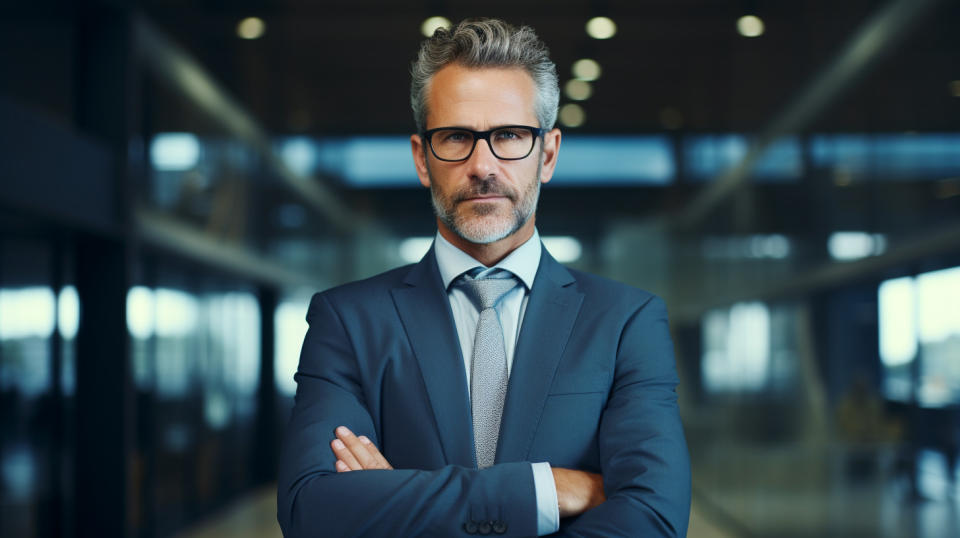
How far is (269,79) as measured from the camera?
22.9 feet

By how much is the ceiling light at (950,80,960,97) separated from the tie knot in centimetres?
313

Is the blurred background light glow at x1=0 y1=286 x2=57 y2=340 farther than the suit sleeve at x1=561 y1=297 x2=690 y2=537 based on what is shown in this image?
Yes

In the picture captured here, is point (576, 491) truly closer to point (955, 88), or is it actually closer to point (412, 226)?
point (955, 88)

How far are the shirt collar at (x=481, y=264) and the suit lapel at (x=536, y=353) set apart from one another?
20 millimetres

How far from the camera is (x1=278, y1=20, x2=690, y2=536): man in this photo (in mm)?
1527

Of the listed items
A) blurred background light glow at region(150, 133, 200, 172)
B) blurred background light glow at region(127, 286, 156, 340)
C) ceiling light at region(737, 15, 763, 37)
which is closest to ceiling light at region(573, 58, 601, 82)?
ceiling light at region(737, 15, 763, 37)

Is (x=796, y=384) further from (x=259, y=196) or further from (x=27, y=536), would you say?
(x=27, y=536)

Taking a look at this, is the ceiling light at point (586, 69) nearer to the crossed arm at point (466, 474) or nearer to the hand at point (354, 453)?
the crossed arm at point (466, 474)

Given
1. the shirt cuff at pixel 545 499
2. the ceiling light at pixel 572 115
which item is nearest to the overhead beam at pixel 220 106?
the ceiling light at pixel 572 115

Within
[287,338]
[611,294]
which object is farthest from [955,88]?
[287,338]

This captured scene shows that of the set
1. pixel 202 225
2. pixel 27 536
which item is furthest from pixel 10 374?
pixel 202 225

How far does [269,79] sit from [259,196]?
0.90 meters

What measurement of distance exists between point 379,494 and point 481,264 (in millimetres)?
463

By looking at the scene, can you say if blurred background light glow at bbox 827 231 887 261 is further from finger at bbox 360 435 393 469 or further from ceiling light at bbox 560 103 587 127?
finger at bbox 360 435 393 469
